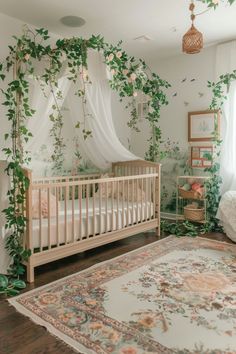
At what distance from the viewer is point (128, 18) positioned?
3377 mm

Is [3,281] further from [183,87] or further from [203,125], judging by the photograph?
[183,87]

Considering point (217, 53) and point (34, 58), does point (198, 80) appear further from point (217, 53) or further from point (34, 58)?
point (34, 58)

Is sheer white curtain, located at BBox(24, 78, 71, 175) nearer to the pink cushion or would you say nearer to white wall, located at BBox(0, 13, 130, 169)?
white wall, located at BBox(0, 13, 130, 169)

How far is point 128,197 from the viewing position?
147 inches

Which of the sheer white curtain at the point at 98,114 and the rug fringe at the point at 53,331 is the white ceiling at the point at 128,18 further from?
the rug fringe at the point at 53,331

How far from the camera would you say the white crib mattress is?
8.98 ft

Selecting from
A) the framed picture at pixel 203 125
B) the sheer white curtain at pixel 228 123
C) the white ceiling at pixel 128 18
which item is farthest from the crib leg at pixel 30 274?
the framed picture at pixel 203 125

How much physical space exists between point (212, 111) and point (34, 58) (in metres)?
2.79

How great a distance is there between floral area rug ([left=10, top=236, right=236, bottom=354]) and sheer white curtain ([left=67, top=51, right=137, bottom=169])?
4.37 feet

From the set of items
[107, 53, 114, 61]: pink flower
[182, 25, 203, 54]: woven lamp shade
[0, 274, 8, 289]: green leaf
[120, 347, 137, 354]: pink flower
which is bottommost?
[120, 347, 137, 354]: pink flower

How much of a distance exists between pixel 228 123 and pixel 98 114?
206 cm

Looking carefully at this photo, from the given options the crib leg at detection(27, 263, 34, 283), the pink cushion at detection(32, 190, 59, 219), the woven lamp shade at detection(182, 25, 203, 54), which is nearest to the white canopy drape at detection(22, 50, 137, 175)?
the pink cushion at detection(32, 190, 59, 219)

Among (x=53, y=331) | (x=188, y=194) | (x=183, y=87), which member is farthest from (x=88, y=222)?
(x=183, y=87)

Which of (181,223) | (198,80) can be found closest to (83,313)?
(181,223)
